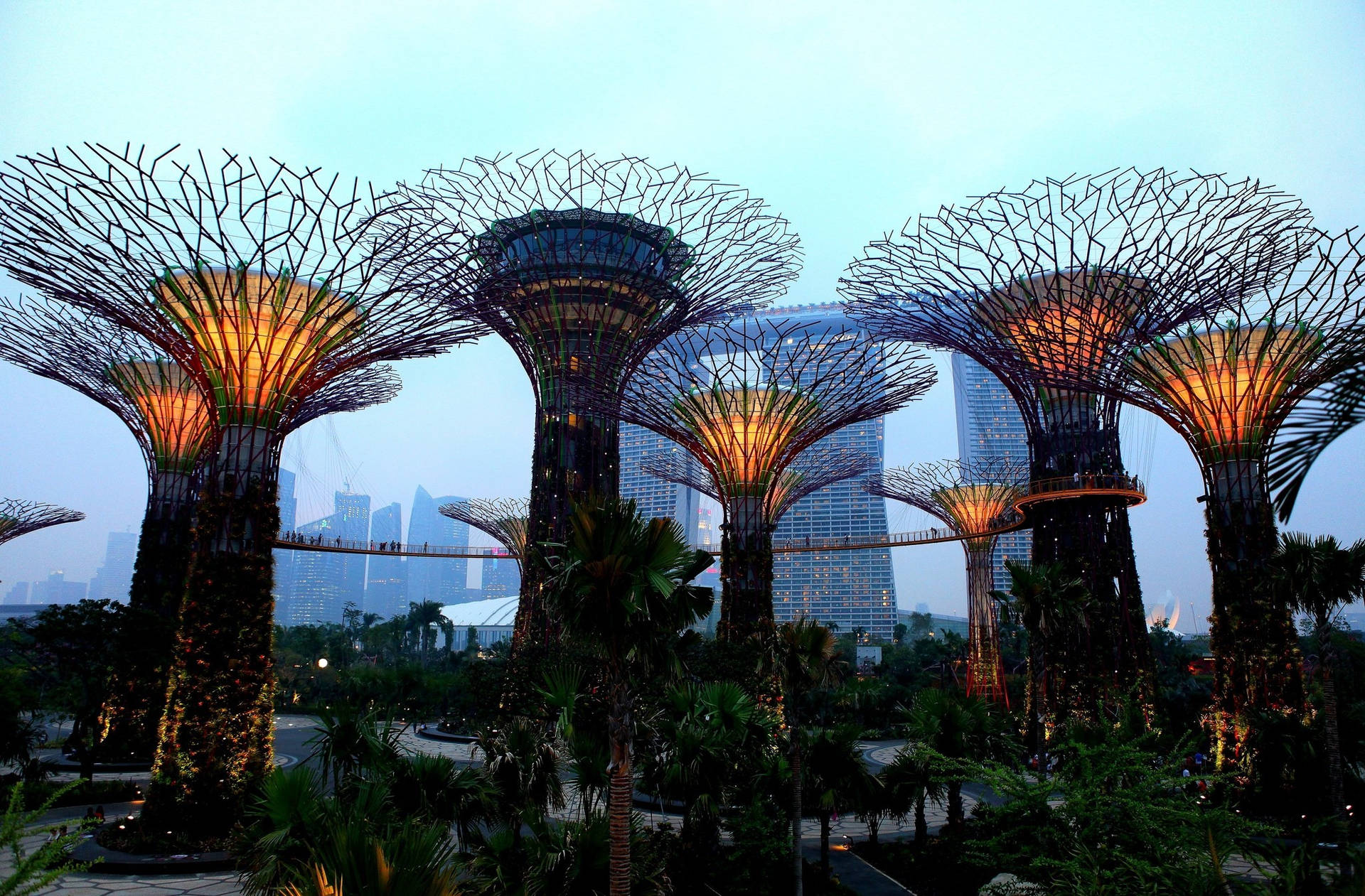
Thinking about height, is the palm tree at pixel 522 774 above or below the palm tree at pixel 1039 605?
below

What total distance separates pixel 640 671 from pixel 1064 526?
2297 cm

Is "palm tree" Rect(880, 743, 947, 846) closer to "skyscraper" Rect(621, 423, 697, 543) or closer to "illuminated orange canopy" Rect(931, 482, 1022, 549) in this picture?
"illuminated orange canopy" Rect(931, 482, 1022, 549)

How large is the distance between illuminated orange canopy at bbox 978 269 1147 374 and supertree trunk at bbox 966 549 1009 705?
663 inches

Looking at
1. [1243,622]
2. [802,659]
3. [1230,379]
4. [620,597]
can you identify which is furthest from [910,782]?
[1230,379]

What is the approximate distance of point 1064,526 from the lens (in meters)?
29.2

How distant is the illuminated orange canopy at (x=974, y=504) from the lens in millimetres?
43875

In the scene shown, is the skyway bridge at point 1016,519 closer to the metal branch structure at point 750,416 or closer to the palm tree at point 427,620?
the metal branch structure at point 750,416

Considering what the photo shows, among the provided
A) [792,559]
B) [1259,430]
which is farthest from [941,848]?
[792,559]

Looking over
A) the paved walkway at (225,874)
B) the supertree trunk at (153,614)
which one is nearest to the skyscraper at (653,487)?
the supertree trunk at (153,614)

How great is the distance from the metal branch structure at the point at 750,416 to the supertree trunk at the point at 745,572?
0.03 metres

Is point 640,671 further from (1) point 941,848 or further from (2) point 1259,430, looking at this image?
(2) point 1259,430

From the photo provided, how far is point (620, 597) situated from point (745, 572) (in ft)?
66.7

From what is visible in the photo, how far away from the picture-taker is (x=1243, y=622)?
22.8 metres

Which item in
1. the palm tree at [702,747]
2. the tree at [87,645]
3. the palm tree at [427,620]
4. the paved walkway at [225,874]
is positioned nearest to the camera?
the palm tree at [702,747]
